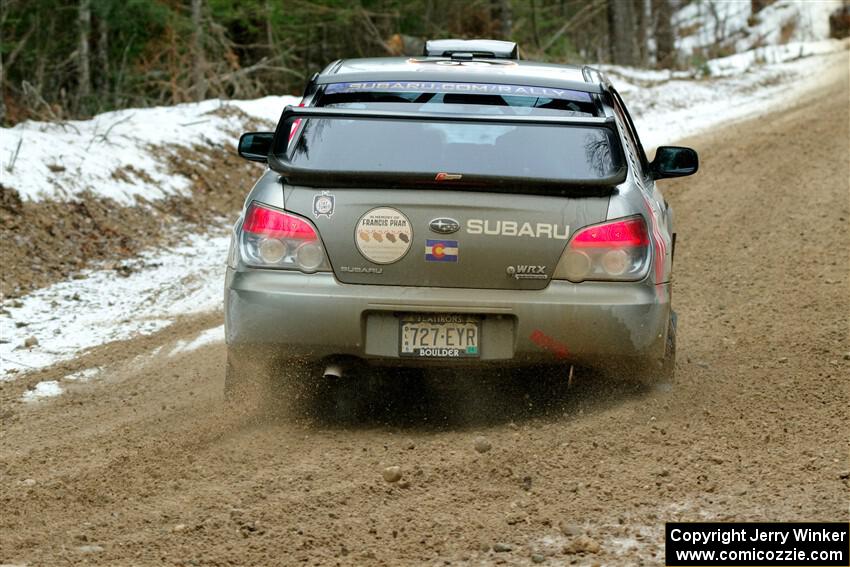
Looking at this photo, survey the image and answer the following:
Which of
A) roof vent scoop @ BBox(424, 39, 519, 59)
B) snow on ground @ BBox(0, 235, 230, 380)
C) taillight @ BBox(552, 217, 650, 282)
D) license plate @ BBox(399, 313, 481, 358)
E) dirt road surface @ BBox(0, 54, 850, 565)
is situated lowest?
snow on ground @ BBox(0, 235, 230, 380)

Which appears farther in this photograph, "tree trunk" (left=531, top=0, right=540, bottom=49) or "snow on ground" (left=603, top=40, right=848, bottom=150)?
"tree trunk" (left=531, top=0, right=540, bottom=49)

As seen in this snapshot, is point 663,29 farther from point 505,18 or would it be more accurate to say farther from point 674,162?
point 674,162

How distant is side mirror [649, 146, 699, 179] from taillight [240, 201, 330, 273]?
2.14 meters

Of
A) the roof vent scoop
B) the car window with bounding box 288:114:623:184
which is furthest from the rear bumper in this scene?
the roof vent scoop

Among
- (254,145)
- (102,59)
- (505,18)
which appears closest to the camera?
(254,145)

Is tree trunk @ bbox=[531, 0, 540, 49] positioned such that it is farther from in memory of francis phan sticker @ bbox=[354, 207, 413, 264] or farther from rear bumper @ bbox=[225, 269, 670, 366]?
in memory of francis phan sticker @ bbox=[354, 207, 413, 264]

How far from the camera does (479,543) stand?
3801 mm

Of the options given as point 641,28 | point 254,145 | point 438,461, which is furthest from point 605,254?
point 641,28

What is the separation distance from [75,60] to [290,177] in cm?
1428

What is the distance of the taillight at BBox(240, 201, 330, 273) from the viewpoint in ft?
16.7

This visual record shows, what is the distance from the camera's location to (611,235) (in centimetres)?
509

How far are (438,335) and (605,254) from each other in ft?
2.76

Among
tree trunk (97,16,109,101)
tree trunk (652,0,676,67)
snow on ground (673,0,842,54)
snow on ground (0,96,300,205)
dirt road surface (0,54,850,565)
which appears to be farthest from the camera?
tree trunk (652,0,676,67)

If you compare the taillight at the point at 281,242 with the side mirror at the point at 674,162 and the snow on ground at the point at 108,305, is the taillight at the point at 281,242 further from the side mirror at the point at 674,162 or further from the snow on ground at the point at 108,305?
the snow on ground at the point at 108,305
